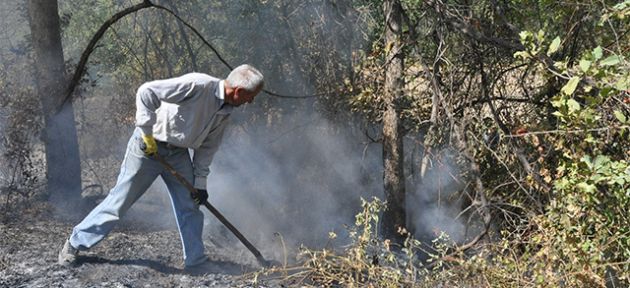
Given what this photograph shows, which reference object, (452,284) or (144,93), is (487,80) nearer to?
(452,284)

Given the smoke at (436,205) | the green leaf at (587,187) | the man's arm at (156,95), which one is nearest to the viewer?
the green leaf at (587,187)

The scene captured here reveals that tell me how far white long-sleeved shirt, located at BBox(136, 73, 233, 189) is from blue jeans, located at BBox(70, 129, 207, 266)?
17 centimetres

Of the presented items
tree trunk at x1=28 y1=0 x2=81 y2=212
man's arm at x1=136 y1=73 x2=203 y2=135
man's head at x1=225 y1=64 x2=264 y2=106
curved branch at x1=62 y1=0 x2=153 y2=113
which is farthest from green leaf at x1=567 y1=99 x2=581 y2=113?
tree trunk at x1=28 y1=0 x2=81 y2=212

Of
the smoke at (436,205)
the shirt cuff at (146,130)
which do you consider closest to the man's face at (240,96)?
the shirt cuff at (146,130)

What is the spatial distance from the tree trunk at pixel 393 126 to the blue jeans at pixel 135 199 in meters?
1.83

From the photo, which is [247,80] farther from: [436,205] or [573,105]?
[436,205]

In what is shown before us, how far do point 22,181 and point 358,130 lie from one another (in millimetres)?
3613

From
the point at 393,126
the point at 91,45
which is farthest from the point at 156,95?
the point at 91,45

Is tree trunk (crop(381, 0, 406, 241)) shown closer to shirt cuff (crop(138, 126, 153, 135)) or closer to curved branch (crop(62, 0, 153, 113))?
shirt cuff (crop(138, 126, 153, 135))

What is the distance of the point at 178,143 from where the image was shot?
5.27m

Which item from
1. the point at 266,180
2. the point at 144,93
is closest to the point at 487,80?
the point at 144,93

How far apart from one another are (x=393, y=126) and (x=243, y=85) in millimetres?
1769

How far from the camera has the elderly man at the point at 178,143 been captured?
5.09 m

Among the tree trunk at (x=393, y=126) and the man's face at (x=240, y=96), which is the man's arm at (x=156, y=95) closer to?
the man's face at (x=240, y=96)
